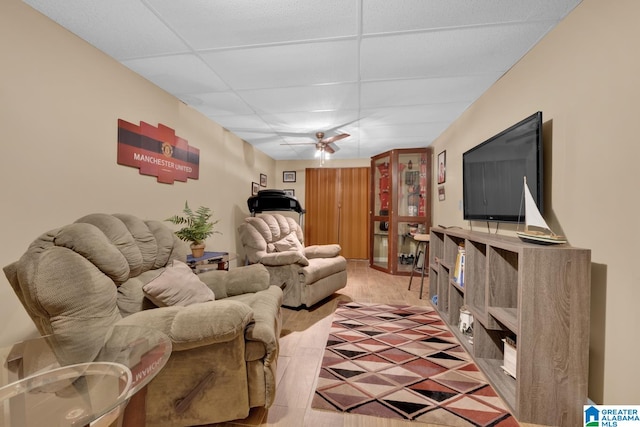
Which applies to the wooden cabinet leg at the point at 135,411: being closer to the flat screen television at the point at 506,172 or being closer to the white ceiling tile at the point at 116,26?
the white ceiling tile at the point at 116,26

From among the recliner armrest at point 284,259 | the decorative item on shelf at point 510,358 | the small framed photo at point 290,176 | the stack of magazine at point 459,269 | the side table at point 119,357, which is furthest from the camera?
the small framed photo at point 290,176

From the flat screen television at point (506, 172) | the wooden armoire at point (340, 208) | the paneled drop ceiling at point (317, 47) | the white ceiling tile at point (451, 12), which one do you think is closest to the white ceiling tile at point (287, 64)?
the paneled drop ceiling at point (317, 47)

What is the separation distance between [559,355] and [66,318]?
2269 millimetres

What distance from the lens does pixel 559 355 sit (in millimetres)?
1391

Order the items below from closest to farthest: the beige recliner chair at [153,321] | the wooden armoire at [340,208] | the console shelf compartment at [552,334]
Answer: the beige recliner chair at [153,321] < the console shelf compartment at [552,334] < the wooden armoire at [340,208]

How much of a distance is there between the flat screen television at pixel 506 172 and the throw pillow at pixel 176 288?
88.0 inches

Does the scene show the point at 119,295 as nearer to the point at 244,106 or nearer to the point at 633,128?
the point at 244,106

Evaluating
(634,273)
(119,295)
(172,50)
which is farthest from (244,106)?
(634,273)

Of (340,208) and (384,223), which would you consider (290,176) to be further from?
(384,223)

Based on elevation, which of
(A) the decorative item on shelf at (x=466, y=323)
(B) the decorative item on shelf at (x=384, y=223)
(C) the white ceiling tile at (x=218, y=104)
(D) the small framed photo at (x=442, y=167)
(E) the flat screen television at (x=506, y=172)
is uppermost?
(C) the white ceiling tile at (x=218, y=104)

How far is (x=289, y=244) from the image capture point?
3656 millimetres

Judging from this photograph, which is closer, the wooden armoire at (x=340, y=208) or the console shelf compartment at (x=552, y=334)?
the console shelf compartment at (x=552, y=334)

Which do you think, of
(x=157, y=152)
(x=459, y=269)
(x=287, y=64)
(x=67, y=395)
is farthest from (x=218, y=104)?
(x=459, y=269)

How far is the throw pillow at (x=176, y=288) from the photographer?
1.49 m
